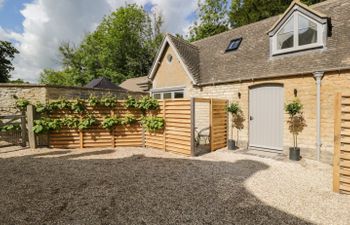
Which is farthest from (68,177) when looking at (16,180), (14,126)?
(14,126)

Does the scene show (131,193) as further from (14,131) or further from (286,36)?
(286,36)

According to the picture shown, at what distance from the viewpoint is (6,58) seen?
27.7 metres

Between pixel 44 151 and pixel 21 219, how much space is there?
5.95 m

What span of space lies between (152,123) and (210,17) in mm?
23379

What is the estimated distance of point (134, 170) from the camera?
6148 mm

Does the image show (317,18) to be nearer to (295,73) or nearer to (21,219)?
(295,73)

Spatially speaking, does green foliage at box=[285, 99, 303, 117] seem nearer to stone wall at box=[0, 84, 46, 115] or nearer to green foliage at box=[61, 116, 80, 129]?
green foliage at box=[61, 116, 80, 129]

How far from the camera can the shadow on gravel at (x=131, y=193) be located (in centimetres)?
352

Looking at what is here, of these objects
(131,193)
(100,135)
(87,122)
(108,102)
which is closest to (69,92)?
(87,122)

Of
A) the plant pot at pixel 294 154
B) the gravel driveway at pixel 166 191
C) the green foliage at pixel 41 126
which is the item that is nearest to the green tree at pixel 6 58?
the green foliage at pixel 41 126

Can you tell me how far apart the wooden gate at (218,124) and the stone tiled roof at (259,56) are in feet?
5.13

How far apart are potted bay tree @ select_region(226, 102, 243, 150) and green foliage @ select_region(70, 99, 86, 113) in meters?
6.75

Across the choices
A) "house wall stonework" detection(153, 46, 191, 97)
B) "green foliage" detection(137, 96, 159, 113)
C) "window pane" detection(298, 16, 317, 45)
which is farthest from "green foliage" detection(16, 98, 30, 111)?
"window pane" detection(298, 16, 317, 45)

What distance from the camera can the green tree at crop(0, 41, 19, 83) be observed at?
26.9 meters
